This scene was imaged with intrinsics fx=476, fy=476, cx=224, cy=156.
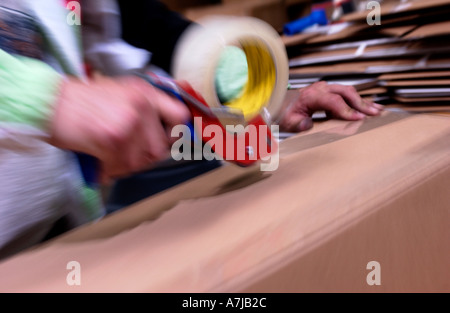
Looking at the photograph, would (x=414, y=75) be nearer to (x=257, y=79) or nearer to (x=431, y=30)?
(x=431, y=30)

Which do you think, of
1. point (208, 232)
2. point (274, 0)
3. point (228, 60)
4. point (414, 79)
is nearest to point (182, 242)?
point (208, 232)

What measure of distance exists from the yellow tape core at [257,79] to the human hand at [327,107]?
0.46ft

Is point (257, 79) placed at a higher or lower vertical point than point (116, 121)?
higher

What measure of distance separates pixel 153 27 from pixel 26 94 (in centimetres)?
56

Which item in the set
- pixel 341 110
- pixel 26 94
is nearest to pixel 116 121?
pixel 26 94

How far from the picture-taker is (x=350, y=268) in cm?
34

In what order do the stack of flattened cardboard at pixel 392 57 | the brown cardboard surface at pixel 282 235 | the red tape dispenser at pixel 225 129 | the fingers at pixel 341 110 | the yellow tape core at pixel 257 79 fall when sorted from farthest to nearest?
1. the stack of flattened cardboard at pixel 392 57
2. the fingers at pixel 341 110
3. the yellow tape core at pixel 257 79
4. the red tape dispenser at pixel 225 129
5. the brown cardboard surface at pixel 282 235

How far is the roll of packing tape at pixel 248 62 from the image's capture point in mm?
486

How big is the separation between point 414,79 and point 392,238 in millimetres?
538

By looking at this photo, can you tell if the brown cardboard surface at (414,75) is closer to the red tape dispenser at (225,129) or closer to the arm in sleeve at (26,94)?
the red tape dispenser at (225,129)

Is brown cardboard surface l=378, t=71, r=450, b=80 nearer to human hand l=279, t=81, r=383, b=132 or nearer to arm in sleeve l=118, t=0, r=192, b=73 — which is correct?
human hand l=279, t=81, r=383, b=132

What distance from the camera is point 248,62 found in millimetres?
568

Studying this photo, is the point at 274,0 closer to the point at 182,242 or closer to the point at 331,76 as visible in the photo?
the point at 331,76

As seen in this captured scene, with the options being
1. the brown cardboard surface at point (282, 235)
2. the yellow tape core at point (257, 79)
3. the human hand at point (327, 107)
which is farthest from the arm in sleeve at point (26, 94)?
the human hand at point (327, 107)
